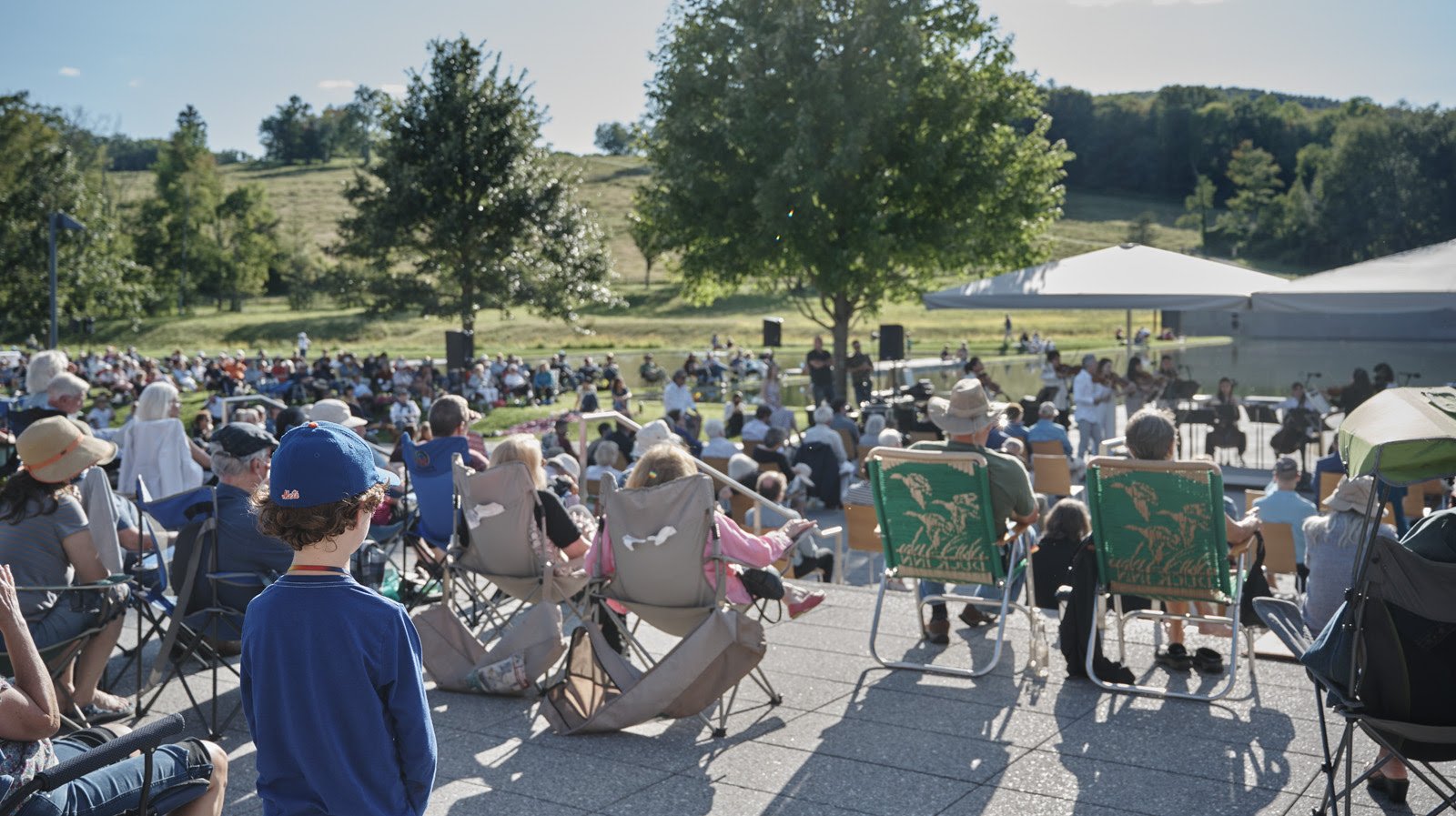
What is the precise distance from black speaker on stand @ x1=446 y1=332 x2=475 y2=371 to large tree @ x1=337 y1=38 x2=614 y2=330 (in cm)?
535

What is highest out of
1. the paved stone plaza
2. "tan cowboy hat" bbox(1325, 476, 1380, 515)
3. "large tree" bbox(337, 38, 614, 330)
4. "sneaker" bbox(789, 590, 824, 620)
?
"large tree" bbox(337, 38, 614, 330)

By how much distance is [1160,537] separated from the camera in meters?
5.67

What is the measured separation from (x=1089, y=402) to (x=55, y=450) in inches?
574

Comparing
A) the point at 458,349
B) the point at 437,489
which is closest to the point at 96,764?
the point at 437,489

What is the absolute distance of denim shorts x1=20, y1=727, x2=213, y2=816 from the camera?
9.58 feet

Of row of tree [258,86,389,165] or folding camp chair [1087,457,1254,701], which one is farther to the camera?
row of tree [258,86,389,165]

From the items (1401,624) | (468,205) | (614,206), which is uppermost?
(614,206)

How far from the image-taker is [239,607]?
17.7ft

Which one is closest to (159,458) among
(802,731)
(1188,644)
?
(802,731)

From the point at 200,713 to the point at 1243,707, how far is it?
15.1 ft

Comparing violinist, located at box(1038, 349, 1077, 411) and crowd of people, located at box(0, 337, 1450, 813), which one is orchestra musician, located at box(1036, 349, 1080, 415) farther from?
crowd of people, located at box(0, 337, 1450, 813)

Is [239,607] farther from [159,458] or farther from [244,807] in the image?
[159,458]

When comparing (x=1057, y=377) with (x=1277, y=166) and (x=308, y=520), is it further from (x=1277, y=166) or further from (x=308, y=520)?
(x=1277, y=166)

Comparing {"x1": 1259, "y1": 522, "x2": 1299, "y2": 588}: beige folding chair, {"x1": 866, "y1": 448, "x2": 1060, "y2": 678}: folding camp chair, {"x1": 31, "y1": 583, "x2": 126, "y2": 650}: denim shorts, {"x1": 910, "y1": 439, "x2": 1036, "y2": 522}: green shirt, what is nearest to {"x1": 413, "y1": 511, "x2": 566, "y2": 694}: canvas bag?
{"x1": 31, "y1": 583, "x2": 126, "y2": 650}: denim shorts
